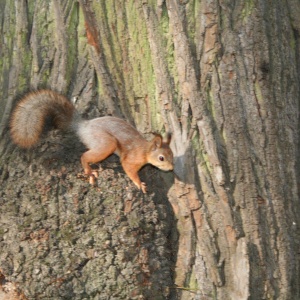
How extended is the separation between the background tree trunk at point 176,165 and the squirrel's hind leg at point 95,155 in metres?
0.06

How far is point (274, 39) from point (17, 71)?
5.09ft

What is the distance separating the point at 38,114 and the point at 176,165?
2.84ft

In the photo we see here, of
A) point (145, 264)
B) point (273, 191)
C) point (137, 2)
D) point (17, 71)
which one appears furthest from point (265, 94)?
point (17, 71)

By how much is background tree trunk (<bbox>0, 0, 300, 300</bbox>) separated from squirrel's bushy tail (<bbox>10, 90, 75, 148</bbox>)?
0.08 metres

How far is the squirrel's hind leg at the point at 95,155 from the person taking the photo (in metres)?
4.12

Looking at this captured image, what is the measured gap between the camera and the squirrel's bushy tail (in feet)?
Answer: 14.0

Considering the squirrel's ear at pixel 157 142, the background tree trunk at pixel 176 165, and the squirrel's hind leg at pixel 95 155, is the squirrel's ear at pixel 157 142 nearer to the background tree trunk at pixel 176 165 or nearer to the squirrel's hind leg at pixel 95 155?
the background tree trunk at pixel 176 165

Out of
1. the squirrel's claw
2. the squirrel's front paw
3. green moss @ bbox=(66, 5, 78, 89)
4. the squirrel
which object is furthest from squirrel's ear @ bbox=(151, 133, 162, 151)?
green moss @ bbox=(66, 5, 78, 89)

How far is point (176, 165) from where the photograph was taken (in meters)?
4.30

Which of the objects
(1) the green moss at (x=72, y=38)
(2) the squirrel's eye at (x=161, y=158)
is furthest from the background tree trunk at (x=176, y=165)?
(2) the squirrel's eye at (x=161, y=158)

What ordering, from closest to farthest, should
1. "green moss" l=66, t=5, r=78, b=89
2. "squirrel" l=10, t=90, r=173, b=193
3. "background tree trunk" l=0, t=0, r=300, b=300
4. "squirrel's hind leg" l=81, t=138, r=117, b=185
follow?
"background tree trunk" l=0, t=0, r=300, b=300, "squirrel's hind leg" l=81, t=138, r=117, b=185, "squirrel" l=10, t=90, r=173, b=193, "green moss" l=66, t=5, r=78, b=89

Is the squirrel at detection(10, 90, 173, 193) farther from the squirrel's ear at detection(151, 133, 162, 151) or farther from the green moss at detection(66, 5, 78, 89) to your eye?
the green moss at detection(66, 5, 78, 89)

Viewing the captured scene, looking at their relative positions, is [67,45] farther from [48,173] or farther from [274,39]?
[274,39]

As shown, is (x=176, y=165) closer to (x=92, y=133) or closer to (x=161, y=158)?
(x=161, y=158)
